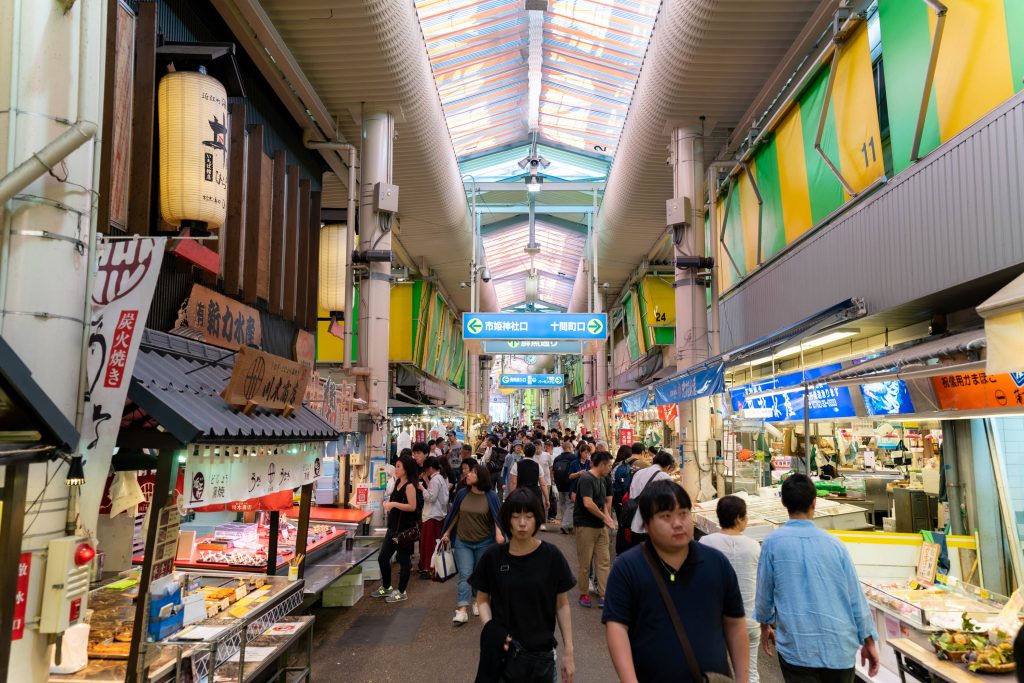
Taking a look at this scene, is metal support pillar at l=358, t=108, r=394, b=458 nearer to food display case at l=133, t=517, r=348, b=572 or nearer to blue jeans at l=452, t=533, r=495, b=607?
food display case at l=133, t=517, r=348, b=572

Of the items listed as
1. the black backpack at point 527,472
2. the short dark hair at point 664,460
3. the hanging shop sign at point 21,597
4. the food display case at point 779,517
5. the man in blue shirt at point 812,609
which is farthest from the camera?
the black backpack at point 527,472

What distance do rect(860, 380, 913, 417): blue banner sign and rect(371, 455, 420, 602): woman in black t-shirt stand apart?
490 centimetres

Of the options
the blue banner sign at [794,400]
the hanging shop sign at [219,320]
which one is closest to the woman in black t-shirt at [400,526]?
the hanging shop sign at [219,320]

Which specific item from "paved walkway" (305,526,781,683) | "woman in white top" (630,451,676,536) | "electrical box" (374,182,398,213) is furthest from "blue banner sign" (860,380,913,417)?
"electrical box" (374,182,398,213)

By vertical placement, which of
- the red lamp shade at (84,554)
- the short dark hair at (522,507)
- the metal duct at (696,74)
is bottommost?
the red lamp shade at (84,554)

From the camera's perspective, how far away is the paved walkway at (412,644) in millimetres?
5762

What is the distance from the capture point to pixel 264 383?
5.00m

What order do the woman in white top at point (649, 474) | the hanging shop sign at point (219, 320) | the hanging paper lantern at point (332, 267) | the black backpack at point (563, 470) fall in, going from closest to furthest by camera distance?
the hanging shop sign at point (219, 320)
the woman in white top at point (649, 474)
the hanging paper lantern at point (332, 267)
the black backpack at point (563, 470)

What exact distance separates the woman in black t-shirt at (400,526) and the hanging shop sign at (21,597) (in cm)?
523

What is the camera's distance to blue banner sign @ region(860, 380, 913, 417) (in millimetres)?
6102

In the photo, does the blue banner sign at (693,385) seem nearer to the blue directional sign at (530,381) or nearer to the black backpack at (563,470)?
the black backpack at (563,470)

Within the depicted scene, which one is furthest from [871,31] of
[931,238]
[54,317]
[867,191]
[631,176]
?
[54,317]

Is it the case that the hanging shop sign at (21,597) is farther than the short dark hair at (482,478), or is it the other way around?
the short dark hair at (482,478)

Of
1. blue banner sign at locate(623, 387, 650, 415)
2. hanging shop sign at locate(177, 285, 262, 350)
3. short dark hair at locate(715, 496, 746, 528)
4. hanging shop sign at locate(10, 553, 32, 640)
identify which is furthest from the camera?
blue banner sign at locate(623, 387, 650, 415)
